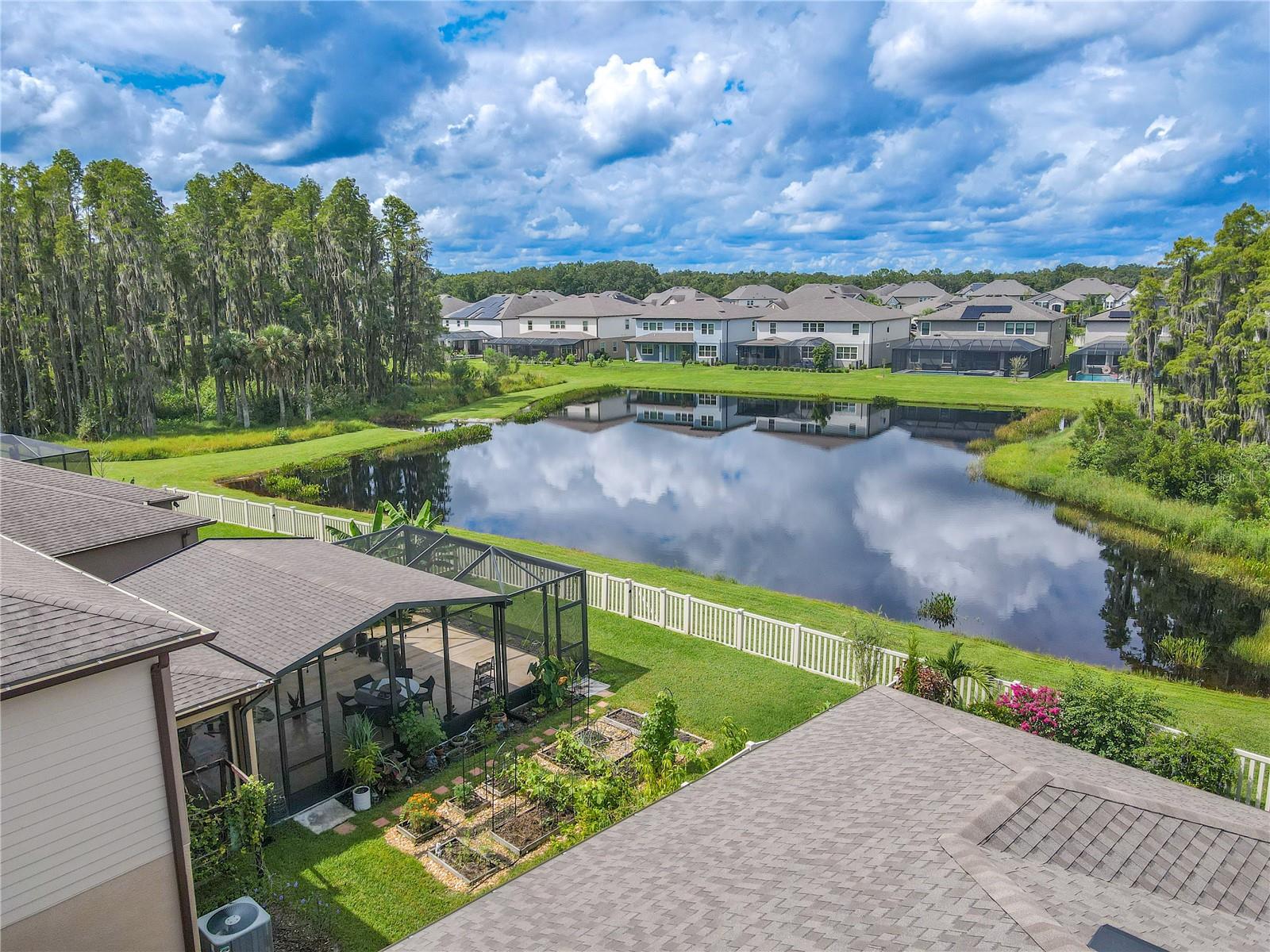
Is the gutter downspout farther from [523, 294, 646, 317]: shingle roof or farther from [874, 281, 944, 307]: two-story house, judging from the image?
[874, 281, 944, 307]: two-story house

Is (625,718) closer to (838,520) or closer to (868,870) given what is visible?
(868,870)

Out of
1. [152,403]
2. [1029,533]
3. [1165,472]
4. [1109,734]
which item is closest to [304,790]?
[1109,734]

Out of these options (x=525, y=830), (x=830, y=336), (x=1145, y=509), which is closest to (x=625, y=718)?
(x=525, y=830)

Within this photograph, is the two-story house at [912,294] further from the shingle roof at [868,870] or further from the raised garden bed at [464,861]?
the shingle roof at [868,870]

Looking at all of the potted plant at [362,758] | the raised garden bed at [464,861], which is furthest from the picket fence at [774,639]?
the raised garden bed at [464,861]

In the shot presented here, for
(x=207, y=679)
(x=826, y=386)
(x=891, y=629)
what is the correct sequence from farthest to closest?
1. (x=826, y=386)
2. (x=891, y=629)
3. (x=207, y=679)

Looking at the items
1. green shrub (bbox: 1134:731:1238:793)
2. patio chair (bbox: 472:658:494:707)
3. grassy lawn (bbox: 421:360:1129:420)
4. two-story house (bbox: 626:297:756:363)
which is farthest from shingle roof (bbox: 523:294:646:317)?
green shrub (bbox: 1134:731:1238:793)
